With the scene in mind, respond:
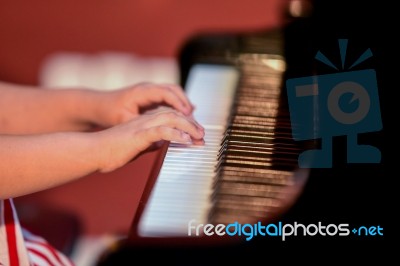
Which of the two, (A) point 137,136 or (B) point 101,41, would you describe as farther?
(B) point 101,41

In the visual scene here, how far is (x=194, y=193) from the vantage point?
0.85 metres

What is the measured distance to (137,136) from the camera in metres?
0.88

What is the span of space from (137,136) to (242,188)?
138mm

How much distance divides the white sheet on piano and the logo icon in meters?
0.10

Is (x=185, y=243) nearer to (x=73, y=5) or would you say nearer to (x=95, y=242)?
(x=95, y=242)

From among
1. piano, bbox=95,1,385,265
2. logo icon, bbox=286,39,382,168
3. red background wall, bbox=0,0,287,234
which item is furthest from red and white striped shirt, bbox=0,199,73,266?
red background wall, bbox=0,0,287,234

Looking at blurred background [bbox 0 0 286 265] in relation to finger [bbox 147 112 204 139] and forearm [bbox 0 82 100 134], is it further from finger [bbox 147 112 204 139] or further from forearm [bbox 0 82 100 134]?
finger [bbox 147 112 204 139]

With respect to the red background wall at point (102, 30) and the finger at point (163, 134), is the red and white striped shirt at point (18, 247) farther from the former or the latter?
the red background wall at point (102, 30)

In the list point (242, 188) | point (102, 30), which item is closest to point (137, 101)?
point (242, 188)

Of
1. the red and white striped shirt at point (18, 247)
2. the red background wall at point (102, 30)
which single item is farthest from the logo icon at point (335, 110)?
the red background wall at point (102, 30)

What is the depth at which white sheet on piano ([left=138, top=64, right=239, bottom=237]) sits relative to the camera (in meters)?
0.80

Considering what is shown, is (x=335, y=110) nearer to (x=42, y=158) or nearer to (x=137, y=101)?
(x=137, y=101)

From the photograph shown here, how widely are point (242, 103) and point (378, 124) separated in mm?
207

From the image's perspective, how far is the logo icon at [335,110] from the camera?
92cm
